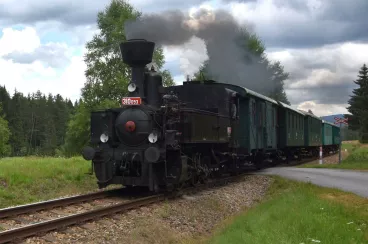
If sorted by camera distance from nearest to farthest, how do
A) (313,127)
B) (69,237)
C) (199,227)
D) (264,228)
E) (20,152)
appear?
(69,237), (264,228), (199,227), (313,127), (20,152)

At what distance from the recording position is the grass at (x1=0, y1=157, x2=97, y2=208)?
11.9m

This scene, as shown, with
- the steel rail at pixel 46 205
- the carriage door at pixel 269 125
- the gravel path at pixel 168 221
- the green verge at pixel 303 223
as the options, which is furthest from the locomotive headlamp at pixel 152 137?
the carriage door at pixel 269 125

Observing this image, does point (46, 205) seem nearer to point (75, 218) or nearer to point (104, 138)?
point (75, 218)

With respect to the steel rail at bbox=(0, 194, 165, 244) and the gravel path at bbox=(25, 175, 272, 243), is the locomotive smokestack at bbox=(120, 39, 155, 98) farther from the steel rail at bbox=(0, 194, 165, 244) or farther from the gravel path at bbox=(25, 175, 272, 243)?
the gravel path at bbox=(25, 175, 272, 243)

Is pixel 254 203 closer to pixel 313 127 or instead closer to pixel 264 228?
pixel 264 228

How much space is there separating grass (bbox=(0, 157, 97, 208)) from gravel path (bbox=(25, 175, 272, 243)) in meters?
2.90

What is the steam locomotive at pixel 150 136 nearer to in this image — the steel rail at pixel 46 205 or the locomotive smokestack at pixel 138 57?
the locomotive smokestack at pixel 138 57

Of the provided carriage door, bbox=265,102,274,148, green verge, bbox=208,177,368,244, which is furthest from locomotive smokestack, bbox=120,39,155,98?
carriage door, bbox=265,102,274,148

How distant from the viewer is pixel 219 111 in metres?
14.4

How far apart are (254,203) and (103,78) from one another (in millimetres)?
29028

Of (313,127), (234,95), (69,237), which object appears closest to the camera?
(69,237)

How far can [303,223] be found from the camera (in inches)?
330

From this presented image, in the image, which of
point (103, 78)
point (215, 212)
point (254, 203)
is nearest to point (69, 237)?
point (215, 212)

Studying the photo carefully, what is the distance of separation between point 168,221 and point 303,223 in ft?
9.19
